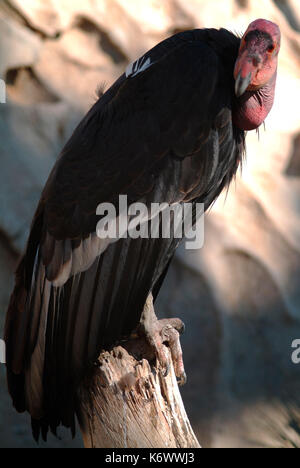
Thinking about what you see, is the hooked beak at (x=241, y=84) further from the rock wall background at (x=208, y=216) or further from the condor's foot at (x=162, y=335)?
the rock wall background at (x=208, y=216)

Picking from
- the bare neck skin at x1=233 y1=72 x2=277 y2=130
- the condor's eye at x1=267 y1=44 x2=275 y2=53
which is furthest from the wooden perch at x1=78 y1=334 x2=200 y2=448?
the condor's eye at x1=267 y1=44 x2=275 y2=53

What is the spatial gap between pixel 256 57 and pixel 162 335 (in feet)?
2.51

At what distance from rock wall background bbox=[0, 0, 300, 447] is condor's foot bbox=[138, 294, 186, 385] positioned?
1.22m

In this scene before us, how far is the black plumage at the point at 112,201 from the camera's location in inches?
65.6

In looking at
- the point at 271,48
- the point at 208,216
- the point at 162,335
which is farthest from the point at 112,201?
the point at 208,216

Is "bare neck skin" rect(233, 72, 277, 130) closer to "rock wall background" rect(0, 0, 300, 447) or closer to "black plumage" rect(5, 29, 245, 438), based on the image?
"black plumage" rect(5, 29, 245, 438)

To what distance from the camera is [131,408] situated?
5.34ft

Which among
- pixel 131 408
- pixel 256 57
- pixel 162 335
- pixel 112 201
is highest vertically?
pixel 256 57

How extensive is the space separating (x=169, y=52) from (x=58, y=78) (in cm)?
148

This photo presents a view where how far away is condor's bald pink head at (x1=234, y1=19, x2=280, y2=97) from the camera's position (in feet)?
5.47

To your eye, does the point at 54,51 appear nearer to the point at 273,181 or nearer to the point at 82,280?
the point at 273,181

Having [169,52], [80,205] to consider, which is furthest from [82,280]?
[169,52]

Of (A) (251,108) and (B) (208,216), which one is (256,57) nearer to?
(A) (251,108)

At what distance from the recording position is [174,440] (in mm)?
1612
